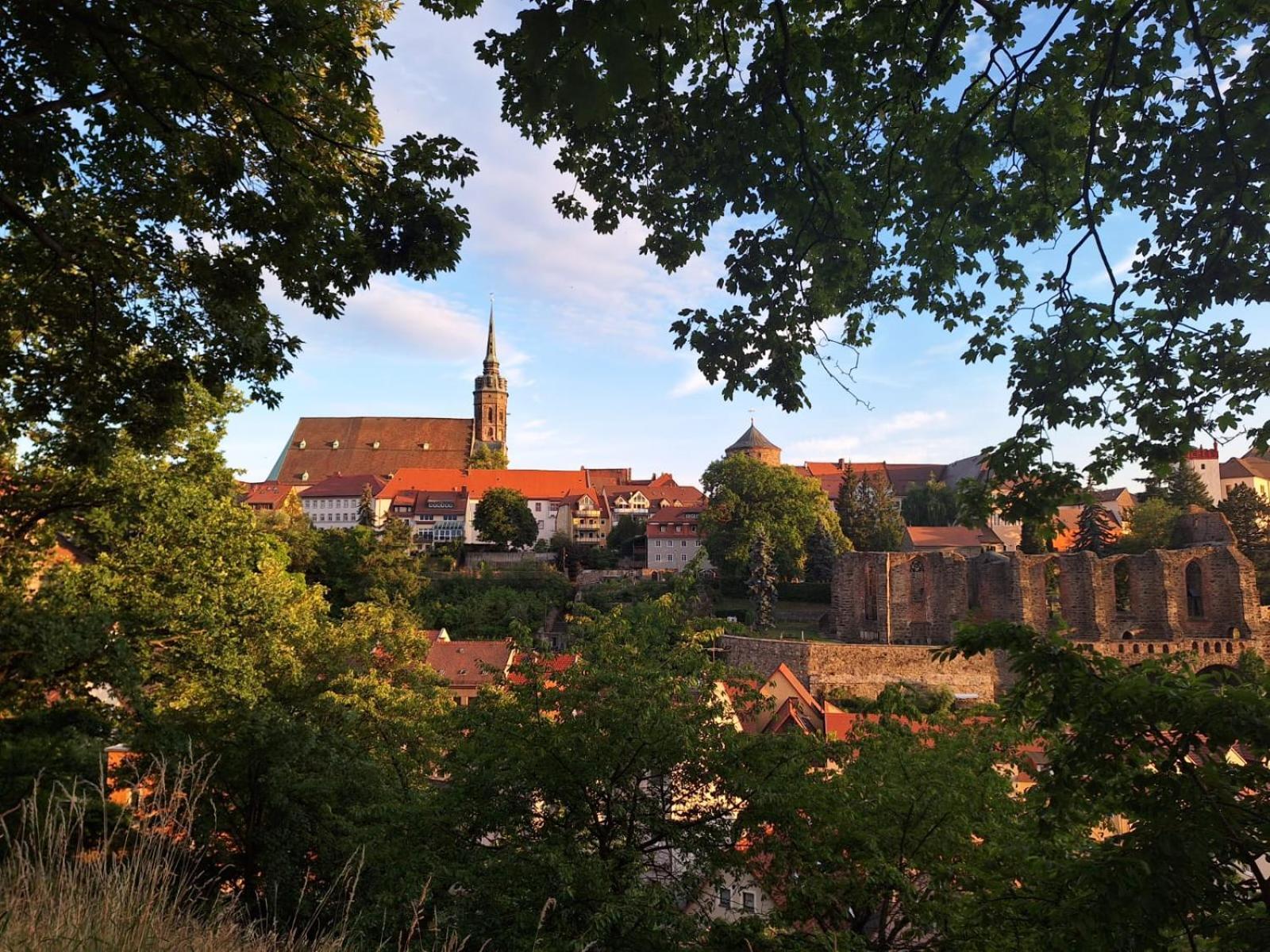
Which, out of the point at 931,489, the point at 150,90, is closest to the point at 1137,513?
the point at 931,489

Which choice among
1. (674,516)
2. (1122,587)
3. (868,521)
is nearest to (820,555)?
(868,521)

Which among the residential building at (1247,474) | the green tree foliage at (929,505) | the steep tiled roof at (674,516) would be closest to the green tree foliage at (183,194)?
the steep tiled roof at (674,516)

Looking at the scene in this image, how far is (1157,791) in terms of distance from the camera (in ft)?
Answer: 13.0

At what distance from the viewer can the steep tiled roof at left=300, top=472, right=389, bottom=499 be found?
75375mm

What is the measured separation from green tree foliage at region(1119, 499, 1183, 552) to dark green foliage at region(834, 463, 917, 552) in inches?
497

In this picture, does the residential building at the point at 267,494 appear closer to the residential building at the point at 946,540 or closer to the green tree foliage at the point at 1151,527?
the residential building at the point at 946,540

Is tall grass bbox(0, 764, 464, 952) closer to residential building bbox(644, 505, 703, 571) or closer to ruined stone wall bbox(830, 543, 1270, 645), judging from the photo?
ruined stone wall bbox(830, 543, 1270, 645)

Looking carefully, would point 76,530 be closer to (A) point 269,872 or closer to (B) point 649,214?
(A) point 269,872

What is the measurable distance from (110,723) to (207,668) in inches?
56.1

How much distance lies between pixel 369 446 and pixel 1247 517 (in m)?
78.2

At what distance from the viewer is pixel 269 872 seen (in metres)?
12.2

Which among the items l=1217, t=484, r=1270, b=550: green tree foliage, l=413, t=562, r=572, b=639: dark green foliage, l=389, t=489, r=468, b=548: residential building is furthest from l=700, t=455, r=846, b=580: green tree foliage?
l=389, t=489, r=468, b=548: residential building

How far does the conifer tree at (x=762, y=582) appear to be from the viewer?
44.1m

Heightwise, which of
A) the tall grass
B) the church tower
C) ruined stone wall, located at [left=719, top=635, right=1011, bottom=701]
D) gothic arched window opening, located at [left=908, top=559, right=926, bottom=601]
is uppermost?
the church tower
